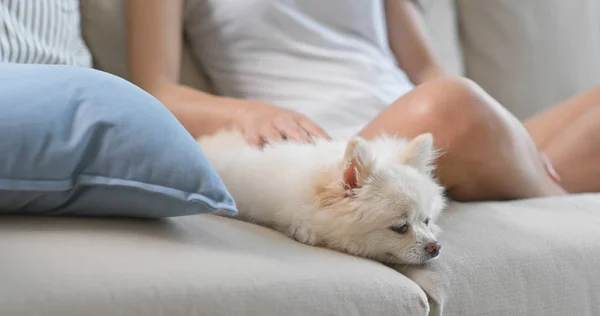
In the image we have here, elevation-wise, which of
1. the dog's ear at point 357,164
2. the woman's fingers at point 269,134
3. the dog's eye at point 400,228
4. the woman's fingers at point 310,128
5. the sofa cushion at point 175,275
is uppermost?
the dog's ear at point 357,164

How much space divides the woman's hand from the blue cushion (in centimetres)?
39

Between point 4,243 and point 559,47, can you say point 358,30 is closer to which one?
point 559,47

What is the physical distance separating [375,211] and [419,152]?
0.12m

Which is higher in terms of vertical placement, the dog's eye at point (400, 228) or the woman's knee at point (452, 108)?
the woman's knee at point (452, 108)

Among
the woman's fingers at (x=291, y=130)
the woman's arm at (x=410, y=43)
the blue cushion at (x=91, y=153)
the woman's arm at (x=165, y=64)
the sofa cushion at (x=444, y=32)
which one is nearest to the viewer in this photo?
the blue cushion at (x=91, y=153)

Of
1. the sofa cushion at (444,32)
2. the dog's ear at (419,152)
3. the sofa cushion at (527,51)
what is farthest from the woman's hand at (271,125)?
the sofa cushion at (527,51)

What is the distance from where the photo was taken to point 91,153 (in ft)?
2.49

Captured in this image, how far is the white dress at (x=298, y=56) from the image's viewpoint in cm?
149

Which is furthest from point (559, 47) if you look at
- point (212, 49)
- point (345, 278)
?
point (345, 278)

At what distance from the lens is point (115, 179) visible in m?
0.76

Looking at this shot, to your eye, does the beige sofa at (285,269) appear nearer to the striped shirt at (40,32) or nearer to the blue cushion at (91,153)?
the blue cushion at (91,153)

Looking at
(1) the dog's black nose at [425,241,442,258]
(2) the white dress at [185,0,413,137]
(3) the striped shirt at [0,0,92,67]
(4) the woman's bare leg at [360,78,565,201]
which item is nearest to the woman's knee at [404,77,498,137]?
(4) the woman's bare leg at [360,78,565,201]

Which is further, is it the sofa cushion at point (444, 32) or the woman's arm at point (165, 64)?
the sofa cushion at point (444, 32)

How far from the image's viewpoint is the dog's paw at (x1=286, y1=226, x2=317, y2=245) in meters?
0.94
